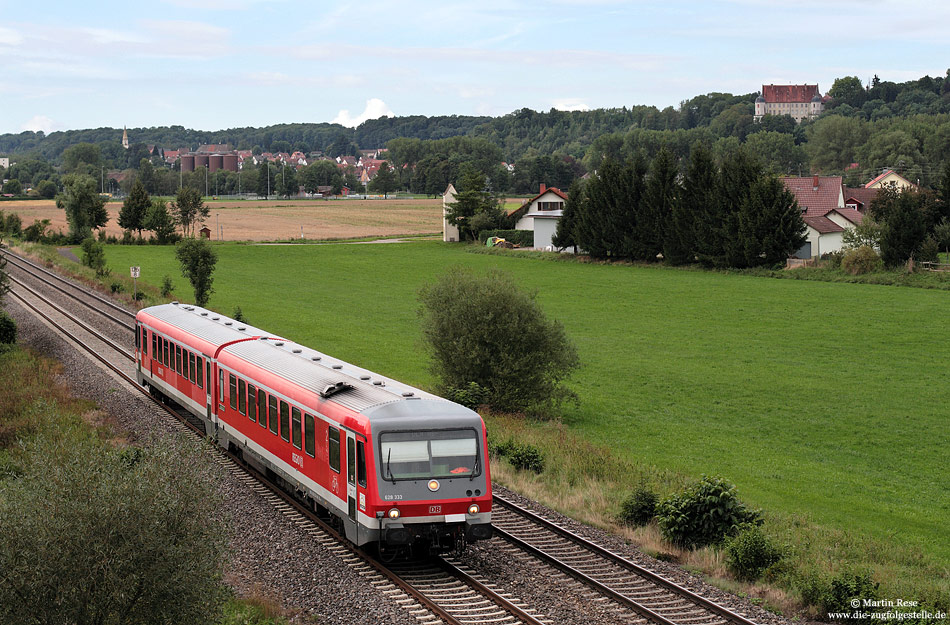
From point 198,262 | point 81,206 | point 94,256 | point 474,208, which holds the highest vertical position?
point 474,208

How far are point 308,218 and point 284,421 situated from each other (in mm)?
140937

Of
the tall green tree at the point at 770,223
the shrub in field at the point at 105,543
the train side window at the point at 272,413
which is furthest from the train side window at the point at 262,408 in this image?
the tall green tree at the point at 770,223

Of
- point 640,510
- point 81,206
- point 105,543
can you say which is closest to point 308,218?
point 81,206

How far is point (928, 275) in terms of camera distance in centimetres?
6481

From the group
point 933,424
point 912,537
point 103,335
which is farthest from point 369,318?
point 912,537

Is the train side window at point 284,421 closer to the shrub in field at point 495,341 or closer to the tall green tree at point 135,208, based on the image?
the shrub in field at point 495,341

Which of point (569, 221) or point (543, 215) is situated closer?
point (569, 221)

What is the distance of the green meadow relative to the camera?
80.1 ft

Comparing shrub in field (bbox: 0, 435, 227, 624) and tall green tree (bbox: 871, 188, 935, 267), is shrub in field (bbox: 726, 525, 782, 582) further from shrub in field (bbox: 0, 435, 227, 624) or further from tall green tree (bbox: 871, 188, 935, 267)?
tall green tree (bbox: 871, 188, 935, 267)

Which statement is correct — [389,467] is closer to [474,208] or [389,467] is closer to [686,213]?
[686,213]

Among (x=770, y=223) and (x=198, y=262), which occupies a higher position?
(x=770, y=223)

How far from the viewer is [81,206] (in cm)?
10525

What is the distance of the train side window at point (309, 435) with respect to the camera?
17.7 m

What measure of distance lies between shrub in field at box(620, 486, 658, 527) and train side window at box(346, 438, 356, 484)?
5.96 metres
